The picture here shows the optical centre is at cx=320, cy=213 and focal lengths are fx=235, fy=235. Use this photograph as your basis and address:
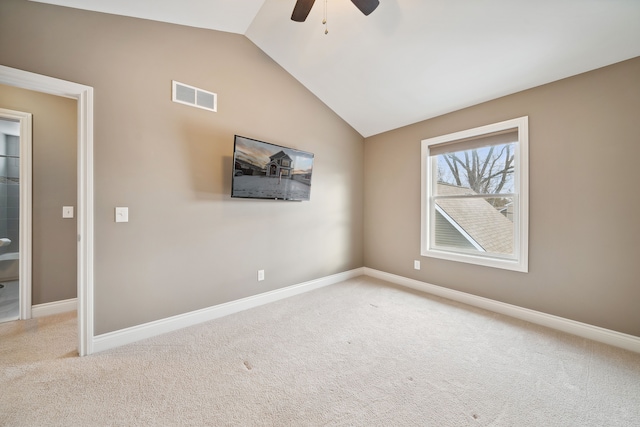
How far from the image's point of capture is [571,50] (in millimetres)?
2064

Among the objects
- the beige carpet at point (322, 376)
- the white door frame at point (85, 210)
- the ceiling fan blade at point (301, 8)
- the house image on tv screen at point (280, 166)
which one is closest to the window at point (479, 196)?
the beige carpet at point (322, 376)

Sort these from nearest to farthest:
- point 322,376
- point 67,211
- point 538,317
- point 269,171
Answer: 1. point 322,376
2. point 538,317
3. point 67,211
4. point 269,171

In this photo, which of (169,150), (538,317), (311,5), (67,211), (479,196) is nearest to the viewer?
(311,5)

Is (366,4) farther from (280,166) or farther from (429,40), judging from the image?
(280,166)

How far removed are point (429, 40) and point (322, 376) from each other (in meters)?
3.09

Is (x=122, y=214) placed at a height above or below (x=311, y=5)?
below

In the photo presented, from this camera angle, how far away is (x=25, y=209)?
2.40 m

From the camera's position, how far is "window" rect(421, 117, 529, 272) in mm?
2629

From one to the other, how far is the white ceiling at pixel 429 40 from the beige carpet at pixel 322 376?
8.51 feet

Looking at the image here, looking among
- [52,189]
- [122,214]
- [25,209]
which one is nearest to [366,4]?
[122,214]

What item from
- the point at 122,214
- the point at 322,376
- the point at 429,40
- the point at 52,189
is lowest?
the point at 322,376

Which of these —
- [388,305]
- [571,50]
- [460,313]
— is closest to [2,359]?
[388,305]

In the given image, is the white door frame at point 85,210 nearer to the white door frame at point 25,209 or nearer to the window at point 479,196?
the white door frame at point 25,209

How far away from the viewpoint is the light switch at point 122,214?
6.57 ft
